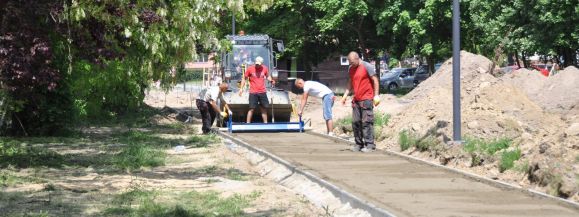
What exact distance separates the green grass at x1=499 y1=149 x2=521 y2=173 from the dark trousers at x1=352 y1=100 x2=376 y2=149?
3305 mm

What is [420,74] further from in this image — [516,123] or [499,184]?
[499,184]

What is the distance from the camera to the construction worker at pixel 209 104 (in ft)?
68.4

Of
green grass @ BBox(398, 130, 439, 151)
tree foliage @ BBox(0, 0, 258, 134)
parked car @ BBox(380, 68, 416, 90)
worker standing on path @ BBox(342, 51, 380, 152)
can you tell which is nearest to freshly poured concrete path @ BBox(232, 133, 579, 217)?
worker standing on path @ BBox(342, 51, 380, 152)

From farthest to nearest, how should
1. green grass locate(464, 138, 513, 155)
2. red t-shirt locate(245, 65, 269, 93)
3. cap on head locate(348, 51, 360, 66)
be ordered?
red t-shirt locate(245, 65, 269, 93) → cap on head locate(348, 51, 360, 66) → green grass locate(464, 138, 513, 155)

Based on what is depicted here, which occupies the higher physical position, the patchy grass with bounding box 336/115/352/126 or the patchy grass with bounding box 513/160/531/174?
the patchy grass with bounding box 513/160/531/174

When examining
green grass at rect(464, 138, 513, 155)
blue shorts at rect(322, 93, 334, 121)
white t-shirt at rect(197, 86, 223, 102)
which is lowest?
green grass at rect(464, 138, 513, 155)

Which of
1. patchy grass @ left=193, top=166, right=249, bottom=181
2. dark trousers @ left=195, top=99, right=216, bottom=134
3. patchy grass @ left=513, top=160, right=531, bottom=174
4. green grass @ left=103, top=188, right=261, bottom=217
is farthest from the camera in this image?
dark trousers @ left=195, top=99, right=216, bottom=134

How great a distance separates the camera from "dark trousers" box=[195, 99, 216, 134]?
20969mm

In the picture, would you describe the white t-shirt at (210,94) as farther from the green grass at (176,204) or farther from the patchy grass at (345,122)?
the green grass at (176,204)

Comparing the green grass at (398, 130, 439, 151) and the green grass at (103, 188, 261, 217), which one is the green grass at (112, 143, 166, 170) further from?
the green grass at (398, 130, 439, 151)

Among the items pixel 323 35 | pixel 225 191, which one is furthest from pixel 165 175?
pixel 323 35

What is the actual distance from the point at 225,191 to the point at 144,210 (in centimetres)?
198

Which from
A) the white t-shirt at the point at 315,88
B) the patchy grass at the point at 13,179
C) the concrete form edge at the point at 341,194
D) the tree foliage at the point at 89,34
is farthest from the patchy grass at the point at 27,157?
the white t-shirt at the point at 315,88

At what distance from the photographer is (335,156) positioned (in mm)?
14180
